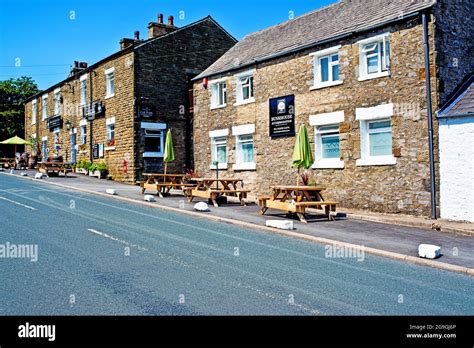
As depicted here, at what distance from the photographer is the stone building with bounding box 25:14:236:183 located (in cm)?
2395

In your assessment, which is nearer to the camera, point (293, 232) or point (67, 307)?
point (67, 307)

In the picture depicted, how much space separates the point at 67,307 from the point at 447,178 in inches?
442

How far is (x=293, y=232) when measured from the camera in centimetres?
1066

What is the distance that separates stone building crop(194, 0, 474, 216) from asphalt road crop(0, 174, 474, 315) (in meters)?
5.64

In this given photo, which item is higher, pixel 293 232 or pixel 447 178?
pixel 447 178

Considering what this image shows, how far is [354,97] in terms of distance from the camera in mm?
15398

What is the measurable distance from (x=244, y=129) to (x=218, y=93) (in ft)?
10.4

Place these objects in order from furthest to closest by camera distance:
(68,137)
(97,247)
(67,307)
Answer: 1. (68,137)
2. (97,247)
3. (67,307)

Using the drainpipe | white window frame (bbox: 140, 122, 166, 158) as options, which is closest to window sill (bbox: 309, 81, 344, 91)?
the drainpipe

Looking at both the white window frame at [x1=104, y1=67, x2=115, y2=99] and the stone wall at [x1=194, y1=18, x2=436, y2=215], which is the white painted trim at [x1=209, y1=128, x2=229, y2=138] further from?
the white window frame at [x1=104, y1=67, x2=115, y2=99]

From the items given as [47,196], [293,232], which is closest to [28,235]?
[293,232]

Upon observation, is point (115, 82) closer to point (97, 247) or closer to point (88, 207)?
point (88, 207)

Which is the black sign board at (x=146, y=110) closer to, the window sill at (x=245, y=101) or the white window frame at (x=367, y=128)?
the window sill at (x=245, y=101)

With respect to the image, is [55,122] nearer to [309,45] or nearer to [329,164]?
[309,45]
